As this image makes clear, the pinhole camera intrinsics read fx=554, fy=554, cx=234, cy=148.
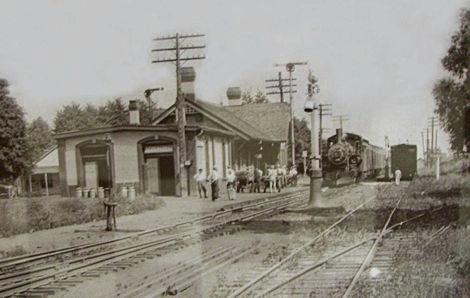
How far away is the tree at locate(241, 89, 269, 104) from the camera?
23.2 ft

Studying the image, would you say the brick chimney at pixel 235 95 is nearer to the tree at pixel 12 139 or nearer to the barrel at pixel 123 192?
the barrel at pixel 123 192

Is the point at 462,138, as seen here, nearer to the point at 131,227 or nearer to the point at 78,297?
the point at 131,227

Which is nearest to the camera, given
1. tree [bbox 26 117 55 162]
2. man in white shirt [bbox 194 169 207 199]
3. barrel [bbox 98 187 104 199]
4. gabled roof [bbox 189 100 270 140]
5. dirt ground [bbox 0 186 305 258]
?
tree [bbox 26 117 55 162]

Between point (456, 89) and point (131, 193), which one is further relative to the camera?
point (456, 89)

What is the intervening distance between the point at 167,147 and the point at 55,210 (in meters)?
1.73

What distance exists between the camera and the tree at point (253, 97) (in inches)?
279

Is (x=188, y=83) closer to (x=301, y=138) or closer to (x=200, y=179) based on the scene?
(x=200, y=179)

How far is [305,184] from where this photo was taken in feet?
38.1

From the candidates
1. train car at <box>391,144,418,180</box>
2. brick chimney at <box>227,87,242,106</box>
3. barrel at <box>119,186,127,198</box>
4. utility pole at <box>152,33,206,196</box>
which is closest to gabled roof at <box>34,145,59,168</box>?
barrel at <box>119,186,127,198</box>

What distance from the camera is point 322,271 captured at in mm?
7289

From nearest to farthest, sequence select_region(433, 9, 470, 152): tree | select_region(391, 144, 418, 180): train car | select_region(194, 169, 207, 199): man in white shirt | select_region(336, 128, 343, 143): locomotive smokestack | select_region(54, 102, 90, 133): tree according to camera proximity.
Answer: select_region(54, 102, 90, 133): tree < select_region(194, 169, 207, 199): man in white shirt < select_region(433, 9, 470, 152): tree < select_region(336, 128, 343, 143): locomotive smokestack < select_region(391, 144, 418, 180): train car

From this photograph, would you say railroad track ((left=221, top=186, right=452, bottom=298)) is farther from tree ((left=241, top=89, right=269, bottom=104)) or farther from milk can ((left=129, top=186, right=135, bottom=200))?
tree ((left=241, top=89, right=269, bottom=104))

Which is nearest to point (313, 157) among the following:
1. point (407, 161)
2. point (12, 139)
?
point (12, 139)

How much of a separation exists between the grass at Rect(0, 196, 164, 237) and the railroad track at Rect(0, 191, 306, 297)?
0.54 meters
